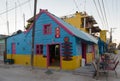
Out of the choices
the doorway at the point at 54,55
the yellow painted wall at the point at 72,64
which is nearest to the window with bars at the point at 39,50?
the doorway at the point at 54,55

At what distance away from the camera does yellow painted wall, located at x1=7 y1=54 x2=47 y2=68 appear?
21.5m

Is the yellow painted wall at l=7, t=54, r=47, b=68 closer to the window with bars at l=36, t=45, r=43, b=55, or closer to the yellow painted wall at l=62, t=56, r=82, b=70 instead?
the window with bars at l=36, t=45, r=43, b=55

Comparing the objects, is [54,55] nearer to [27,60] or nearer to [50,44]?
[27,60]

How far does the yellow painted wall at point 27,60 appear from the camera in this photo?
2150cm

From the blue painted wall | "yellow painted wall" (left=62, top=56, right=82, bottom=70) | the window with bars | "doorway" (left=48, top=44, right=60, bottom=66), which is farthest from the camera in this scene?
"doorway" (left=48, top=44, right=60, bottom=66)

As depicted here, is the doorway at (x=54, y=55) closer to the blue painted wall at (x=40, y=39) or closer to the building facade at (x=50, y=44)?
the building facade at (x=50, y=44)

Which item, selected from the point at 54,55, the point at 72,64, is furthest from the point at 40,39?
the point at 72,64

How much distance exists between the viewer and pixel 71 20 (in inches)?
2073

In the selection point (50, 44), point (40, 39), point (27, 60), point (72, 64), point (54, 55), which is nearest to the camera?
point (72, 64)

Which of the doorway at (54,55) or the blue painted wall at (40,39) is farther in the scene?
the doorway at (54,55)

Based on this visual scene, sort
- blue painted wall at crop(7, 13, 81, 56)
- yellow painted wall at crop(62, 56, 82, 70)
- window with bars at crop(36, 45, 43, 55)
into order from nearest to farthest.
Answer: yellow painted wall at crop(62, 56, 82, 70)
blue painted wall at crop(7, 13, 81, 56)
window with bars at crop(36, 45, 43, 55)

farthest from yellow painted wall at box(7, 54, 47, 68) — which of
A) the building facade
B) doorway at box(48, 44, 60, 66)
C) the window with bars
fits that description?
doorway at box(48, 44, 60, 66)

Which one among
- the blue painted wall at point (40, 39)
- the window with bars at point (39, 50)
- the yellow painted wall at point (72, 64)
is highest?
the blue painted wall at point (40, 39)

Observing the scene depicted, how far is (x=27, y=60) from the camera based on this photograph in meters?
23.4
